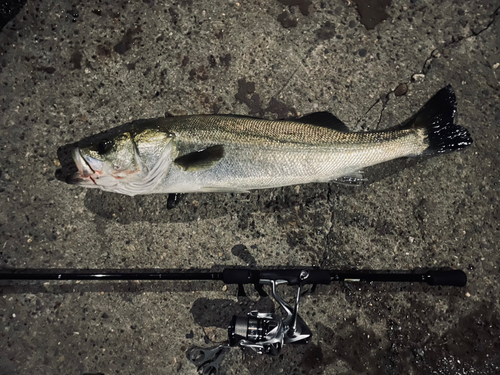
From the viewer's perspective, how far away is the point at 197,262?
3.06m

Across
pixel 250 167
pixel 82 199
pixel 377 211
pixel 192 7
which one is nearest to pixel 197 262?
pixel 250 167

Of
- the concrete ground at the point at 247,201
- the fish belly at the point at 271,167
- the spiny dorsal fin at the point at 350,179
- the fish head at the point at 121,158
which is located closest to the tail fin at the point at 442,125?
the concrete ground at the point at 247,201

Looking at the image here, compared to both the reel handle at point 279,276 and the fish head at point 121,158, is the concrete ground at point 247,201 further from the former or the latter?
the fish head at point 121,158

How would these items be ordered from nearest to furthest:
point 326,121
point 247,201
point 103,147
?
point 103,147, point 326,121, point 247,201

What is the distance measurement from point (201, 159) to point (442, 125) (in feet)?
7.32

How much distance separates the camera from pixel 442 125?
2918mm

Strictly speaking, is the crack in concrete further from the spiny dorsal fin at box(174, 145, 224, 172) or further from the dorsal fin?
the spiny dorsal fin at box(174, 145, 224, 172)

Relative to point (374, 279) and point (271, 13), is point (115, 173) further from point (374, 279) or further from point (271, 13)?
point (374, 279)

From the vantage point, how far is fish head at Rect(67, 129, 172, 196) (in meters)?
2.62

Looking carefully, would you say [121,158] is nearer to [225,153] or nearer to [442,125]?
[225,153]

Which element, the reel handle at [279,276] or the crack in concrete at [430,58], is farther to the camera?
the crack in concrete at [430,58]

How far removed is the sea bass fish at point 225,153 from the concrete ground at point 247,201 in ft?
1.30

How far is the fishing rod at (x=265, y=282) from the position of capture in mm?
2617

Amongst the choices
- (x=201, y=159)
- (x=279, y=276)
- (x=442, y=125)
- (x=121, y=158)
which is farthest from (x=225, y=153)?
(x=442, y=125)
